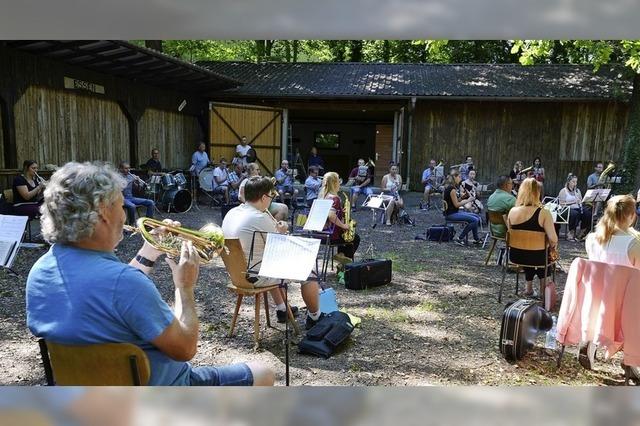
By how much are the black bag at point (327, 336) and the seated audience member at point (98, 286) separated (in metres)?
1.95

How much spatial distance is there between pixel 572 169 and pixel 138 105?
12.7 m

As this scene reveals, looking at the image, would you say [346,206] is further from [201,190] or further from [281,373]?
[201,190]

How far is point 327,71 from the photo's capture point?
17.2 m

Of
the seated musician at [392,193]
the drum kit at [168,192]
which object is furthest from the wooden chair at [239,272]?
the drum kit at [168,192]

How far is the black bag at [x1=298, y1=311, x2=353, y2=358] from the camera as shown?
3.55m

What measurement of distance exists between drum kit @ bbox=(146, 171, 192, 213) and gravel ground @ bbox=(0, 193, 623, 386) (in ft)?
12.8

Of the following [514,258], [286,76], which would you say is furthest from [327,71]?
[514,258]

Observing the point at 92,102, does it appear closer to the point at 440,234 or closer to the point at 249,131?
the point at 249,131

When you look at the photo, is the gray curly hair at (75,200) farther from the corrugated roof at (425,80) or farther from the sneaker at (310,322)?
the corrugated roof at (425,80)

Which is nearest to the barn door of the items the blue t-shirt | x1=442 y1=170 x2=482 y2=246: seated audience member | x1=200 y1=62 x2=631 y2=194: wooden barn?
x1=200 y1=62 x2=631 y2=194: wooden barn

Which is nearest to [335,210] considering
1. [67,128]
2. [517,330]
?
[517,330]

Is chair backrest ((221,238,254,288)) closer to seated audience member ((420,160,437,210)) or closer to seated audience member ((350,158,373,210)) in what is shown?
seated audience member ((350,158,373,210))

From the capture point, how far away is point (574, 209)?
341 inches

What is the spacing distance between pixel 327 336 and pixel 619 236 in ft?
7.21
